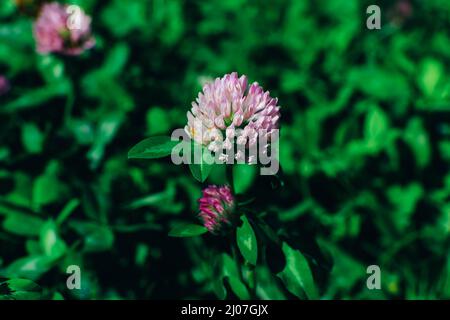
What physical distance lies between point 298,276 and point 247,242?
0.17 meters

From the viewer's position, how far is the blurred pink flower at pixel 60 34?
184 centimetres

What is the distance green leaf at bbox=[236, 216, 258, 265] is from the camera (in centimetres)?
109

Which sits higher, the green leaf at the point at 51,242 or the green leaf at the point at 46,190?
the green leaf at the point at 46,190

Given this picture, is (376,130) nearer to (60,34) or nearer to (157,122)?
(157,122)

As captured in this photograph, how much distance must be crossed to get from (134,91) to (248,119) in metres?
1.08

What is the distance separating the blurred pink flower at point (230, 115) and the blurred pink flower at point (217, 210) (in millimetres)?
154

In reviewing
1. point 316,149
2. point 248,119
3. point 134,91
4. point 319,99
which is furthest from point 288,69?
point 248,119

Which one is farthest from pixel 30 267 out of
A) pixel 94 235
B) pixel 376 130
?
pixel 376 130

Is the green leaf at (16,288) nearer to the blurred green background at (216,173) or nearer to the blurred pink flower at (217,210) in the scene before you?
the blurred green background at (216,173)

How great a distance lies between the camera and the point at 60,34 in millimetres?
1854

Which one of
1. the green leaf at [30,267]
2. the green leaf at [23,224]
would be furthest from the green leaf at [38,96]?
the green leaf at [30,267]

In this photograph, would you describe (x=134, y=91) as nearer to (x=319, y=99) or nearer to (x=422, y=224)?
(x=319, y=99)

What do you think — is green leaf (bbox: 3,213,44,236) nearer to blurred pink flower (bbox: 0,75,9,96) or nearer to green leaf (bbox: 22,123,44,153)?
green leaf (bbox: 22,123,44,153)
